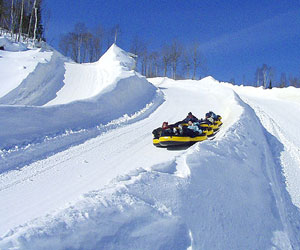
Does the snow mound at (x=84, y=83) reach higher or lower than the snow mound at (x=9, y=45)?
lower

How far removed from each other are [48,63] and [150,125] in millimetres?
11433

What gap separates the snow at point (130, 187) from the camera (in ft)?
7.93

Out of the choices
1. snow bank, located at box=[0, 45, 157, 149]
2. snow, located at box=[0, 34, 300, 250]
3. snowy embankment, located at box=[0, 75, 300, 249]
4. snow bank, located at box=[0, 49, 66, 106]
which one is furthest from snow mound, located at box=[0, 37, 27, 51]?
snowy embankment, located at box=[0, 75, 300, 249]

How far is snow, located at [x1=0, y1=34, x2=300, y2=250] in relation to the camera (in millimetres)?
2418

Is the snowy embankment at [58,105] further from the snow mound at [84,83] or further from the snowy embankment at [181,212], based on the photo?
the snowy embankment at [181,212]

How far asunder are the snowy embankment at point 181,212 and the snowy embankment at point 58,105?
79.7 inches

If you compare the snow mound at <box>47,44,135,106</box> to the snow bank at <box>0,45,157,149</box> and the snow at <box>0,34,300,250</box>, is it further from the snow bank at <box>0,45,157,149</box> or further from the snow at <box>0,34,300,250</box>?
the snow at <box>0,34,300,250</box>

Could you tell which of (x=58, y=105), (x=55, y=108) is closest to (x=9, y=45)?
(x=58, y=105)

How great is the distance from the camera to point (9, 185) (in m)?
3.92

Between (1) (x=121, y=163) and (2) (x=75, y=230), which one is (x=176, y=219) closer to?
(2) (x=75, y=230)

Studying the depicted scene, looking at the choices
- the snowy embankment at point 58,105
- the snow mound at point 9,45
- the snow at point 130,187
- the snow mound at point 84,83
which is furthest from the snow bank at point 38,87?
the snow mound at point 9,45

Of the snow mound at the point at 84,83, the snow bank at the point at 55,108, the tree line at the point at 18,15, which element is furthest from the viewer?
the tree line at the point at 18,15

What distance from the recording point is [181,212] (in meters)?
2.93

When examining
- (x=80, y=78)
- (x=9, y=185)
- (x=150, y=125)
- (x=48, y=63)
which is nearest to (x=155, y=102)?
(x=150, y=125)
